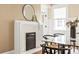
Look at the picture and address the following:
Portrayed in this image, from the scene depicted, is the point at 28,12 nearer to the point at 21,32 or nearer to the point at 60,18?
the point at 21,32

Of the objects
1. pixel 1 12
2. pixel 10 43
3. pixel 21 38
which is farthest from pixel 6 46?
pixel 1 12

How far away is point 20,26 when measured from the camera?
3410mm

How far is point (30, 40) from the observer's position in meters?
3.94

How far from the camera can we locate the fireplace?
12.5 feet

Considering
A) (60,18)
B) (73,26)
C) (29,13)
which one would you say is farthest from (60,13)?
(29,13)

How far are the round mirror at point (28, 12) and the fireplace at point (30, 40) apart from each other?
47 cm

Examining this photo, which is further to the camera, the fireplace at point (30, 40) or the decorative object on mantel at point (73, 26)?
the fireplace at point (30, 40)

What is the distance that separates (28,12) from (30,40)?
2.74 ft

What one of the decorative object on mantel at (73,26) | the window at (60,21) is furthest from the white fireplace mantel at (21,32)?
the decorative object on mantel at (73,26)

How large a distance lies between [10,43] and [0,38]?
35 centimetres

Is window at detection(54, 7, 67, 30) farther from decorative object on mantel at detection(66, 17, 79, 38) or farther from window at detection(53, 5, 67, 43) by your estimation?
decorative object on mantel at detection(66, 17, 79, 38)

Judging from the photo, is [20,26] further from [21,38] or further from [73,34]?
[73,34]

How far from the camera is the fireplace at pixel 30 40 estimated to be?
3.81 metres

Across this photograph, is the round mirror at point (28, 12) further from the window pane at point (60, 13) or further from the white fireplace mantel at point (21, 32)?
the window pane at point (60, 13)
